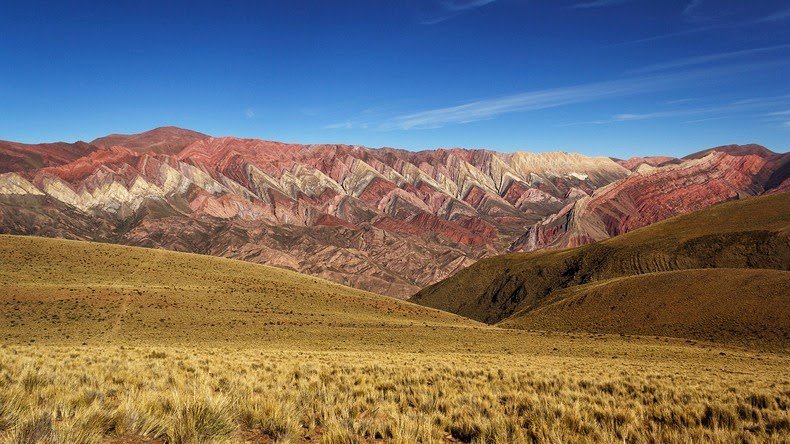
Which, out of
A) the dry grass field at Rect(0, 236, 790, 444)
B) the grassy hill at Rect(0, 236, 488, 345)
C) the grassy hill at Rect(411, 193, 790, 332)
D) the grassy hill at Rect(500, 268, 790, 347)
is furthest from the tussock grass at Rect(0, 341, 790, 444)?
the grassy hill at Rect(411, 193, 790, 332)

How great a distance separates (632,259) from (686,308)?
158 ft

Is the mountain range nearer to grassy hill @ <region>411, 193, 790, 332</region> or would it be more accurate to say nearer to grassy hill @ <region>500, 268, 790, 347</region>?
grassy hill @ <region>500, 268, 790, 347</region>

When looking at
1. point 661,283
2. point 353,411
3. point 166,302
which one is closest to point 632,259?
point 661,283

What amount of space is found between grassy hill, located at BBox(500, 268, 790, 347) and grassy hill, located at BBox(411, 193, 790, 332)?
1469 centimetres

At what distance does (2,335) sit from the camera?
33.6 meters

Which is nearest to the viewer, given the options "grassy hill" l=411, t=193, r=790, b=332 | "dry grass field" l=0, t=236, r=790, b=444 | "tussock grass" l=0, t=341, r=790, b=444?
"tussock grass" l=0, t=341, r=790, b=444

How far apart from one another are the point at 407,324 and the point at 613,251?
83.8 metres

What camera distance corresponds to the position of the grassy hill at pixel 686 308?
170 ft

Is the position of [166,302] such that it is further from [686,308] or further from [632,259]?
[632,259]

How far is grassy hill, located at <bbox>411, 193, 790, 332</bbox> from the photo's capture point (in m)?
93.5

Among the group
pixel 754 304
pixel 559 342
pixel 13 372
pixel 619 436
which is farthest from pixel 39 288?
pixel 754 304

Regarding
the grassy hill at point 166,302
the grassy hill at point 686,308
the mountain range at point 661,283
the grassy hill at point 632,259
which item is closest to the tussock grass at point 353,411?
the grassy hill at point 166,302

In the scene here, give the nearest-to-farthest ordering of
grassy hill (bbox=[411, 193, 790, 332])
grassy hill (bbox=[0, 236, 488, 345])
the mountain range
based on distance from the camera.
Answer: grassy hill (bbox=[0, 236, 488, 345]), the mountain range, grassy hill (bbox=[411, 193, 790, 332])

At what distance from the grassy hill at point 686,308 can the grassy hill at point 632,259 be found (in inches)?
578
